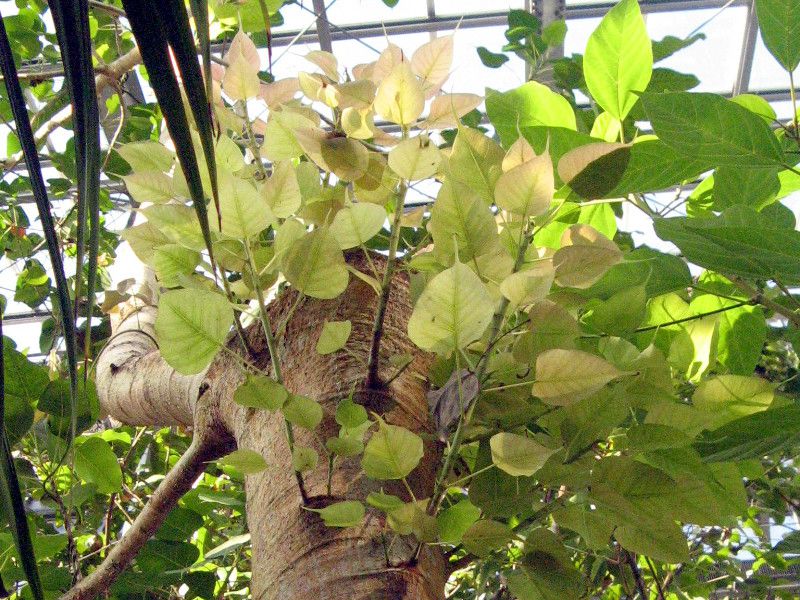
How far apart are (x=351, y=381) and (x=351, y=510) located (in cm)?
16

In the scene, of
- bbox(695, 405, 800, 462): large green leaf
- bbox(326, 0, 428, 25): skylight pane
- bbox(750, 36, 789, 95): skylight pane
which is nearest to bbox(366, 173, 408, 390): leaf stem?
bbox(695, 405, 800, 462): large green leaf

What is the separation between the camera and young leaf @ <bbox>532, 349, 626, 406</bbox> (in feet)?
1.29

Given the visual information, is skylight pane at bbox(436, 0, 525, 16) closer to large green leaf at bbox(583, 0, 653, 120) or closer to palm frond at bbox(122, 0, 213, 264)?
large green leaf at bbox(583, 0, 653, 120)

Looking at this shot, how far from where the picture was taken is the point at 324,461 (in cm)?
51

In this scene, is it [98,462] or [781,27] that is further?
[98,462]

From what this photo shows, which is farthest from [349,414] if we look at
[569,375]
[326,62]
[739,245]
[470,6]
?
[470,6]

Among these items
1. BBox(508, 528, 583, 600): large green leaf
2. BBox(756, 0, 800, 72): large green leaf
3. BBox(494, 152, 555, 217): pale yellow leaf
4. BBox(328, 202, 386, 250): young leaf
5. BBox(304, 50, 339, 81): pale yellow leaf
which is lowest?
BBox(508, 528, 583, 600): large green leaf

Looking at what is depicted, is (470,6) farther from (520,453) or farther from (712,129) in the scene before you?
(520,453)

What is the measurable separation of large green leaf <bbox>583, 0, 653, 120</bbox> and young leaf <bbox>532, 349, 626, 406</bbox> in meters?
0.21

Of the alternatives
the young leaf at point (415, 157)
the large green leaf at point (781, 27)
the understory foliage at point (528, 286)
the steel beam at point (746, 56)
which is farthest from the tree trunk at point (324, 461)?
the steel beam at point (746, 56)

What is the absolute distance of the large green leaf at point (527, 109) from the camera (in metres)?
0.53

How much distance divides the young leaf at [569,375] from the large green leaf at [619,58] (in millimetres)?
206

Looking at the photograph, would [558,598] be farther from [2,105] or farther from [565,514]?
[2,105]

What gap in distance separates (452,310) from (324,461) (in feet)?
0.60
